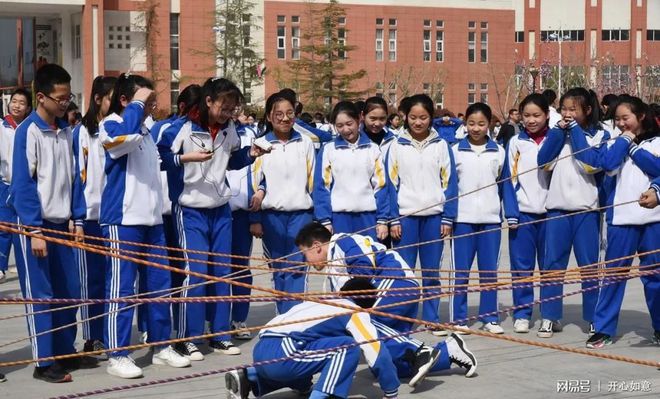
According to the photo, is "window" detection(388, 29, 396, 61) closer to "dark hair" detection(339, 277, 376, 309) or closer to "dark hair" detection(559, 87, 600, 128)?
"dark hair" detection(559, 87, 600, 128)

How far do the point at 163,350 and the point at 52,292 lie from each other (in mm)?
872


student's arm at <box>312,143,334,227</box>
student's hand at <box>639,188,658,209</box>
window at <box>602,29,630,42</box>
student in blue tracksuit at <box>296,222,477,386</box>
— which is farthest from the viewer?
window at <box>602,29,630,42</box>

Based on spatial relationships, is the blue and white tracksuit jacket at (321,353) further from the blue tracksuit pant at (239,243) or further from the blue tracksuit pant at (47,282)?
the blue tracksuit pant at (239,243)

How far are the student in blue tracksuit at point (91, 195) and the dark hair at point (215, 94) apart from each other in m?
0.65

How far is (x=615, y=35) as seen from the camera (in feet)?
226

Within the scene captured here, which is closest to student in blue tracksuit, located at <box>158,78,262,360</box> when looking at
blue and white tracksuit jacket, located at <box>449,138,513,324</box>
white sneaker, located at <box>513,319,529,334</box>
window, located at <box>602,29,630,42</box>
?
blue and white tracksuit jacket, located at <box>449,138,513,324</box>

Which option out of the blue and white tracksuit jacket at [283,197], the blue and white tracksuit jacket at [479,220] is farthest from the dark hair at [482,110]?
the blue and white tracksuit jacket at [283,197]

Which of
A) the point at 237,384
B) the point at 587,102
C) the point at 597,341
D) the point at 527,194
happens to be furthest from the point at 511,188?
the point at 237,384

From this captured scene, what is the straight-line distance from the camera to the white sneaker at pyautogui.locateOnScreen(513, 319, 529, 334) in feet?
27.7

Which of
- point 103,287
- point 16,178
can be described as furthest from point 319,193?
point 16,178

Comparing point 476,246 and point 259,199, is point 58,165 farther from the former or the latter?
point 476,246

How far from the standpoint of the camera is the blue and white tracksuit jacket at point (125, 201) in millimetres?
6957

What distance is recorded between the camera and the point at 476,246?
8.59 meters

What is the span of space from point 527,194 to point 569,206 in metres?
0.38
